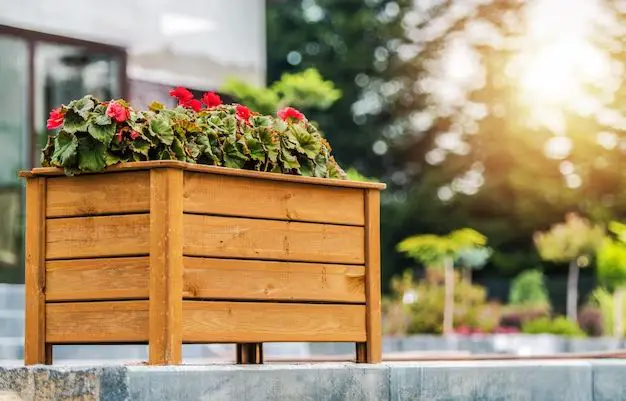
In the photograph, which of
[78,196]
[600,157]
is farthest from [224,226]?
[600,157]

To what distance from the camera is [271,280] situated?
202 inches

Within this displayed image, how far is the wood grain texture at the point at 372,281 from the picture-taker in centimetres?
547

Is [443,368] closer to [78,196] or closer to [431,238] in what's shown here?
[78,196]

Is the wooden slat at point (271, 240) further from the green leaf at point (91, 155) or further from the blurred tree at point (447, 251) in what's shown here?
the blurred tree at point (447, 251)

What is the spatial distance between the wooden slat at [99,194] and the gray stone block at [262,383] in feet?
2.16

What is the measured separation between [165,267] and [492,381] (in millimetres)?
1648

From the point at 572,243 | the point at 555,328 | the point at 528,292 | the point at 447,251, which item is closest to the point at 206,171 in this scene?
the point at 555,328

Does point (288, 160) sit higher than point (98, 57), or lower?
lower

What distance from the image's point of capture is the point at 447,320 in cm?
1986

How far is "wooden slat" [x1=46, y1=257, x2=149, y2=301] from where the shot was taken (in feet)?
15.6

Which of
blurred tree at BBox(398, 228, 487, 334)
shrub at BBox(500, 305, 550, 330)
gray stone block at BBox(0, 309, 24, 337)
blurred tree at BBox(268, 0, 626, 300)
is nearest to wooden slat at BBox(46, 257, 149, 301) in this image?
gray stone block at BBox(0, 309, 24, 337)

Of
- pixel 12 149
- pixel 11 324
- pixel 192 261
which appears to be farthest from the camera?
pixel 12 149

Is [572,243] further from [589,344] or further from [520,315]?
[589,344]

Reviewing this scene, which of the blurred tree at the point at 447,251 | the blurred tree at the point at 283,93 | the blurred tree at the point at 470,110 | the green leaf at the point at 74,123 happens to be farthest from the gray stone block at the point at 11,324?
the blurred tree at the point at 470,110
